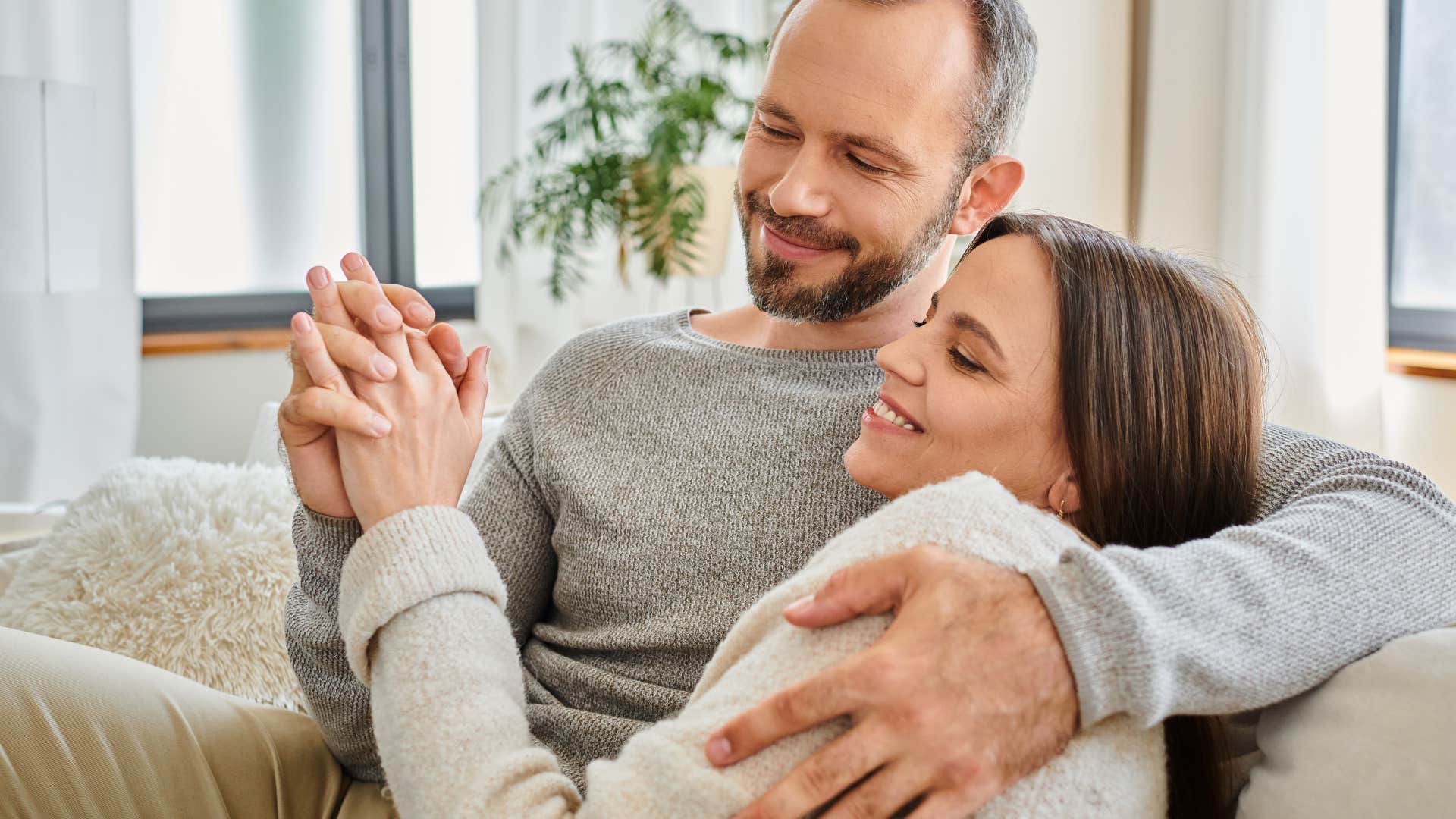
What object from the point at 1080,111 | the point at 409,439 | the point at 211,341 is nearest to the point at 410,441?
the point at 409,439

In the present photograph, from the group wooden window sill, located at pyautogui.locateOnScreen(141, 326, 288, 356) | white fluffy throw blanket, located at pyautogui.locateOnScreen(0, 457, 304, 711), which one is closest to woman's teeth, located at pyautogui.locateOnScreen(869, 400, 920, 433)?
white fluffy throw blanket, located at pyautogui.locateOnScreen(0, 457, 304, 711)

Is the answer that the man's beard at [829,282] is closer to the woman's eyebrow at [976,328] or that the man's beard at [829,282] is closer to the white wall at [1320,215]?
the woman's eyebrow at [976,328]

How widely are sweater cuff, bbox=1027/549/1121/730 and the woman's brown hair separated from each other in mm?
217

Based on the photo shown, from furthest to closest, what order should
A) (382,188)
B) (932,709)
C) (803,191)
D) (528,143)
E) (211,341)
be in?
(382,188) < (528,143) < (211,341) < (803,191) < (932,709)

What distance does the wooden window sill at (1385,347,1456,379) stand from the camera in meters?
2.66

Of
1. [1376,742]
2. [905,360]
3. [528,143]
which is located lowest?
[1376,742]

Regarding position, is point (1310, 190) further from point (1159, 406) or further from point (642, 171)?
point (1159, 406)

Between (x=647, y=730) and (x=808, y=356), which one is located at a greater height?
(x=808, y=356)

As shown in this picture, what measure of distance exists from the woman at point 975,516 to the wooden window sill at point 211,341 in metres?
2.43

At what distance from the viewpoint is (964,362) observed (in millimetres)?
993

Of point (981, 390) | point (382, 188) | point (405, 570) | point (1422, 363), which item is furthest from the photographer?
point (382, 188)

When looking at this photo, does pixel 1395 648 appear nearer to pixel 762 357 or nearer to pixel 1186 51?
pixel 762 357

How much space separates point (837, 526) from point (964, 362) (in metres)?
0.25

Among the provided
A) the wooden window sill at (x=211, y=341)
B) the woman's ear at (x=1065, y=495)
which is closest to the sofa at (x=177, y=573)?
the woman's ear at (x=1065, y=495)
